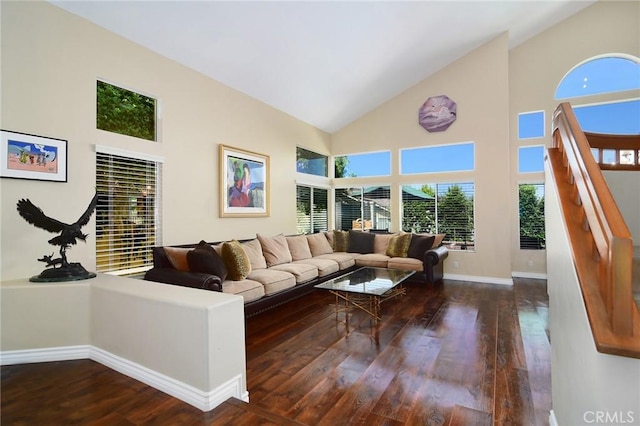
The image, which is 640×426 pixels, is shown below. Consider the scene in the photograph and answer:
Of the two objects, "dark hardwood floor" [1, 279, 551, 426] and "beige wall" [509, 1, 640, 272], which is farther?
"beige wall" [509, 1, 640, 272]

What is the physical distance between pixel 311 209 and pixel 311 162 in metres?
1.06

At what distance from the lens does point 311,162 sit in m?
6.92

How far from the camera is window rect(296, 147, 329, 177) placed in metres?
6.50

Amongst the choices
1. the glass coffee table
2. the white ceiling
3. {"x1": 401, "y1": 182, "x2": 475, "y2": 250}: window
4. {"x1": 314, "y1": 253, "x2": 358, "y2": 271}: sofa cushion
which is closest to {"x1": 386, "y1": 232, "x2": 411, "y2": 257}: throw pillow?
{"x1": 314, "y1": 253, "x2": 358, "y2": 271}: sofa cushion

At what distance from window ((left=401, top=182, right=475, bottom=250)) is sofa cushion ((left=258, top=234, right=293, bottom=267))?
2944 mm

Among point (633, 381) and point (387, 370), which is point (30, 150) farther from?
point (633, 381)

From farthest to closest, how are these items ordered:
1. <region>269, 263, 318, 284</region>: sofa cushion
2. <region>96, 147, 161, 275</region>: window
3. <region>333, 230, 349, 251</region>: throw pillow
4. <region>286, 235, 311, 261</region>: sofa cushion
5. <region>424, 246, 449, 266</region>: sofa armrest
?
1. <region>333, 230, 349, 251</region>: throw pillow
2. <region>286, 235, 311, 261</region>: sofa cushion
3. <region>424, 246, 449, 266</region>: sofa armrest
4. <region>269, 263, 318, 284</region>: sofa cushion
5. <region>96, 147, 161, 275</region>: window

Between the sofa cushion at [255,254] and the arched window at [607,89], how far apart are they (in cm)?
601

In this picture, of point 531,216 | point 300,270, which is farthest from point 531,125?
point 300,270

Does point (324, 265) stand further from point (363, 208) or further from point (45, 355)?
point (45, 355)

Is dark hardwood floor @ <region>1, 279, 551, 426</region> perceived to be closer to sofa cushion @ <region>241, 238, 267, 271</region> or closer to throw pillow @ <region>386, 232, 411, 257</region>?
sofa cushion @ <region>241, 238, 267, 271</region>

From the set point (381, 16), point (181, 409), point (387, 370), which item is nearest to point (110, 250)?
point (181, 409)

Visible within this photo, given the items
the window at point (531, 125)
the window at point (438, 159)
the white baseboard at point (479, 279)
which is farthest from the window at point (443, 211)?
the window at point (531, 125)

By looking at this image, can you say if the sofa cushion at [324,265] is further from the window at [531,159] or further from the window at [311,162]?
the window at [531,159]
